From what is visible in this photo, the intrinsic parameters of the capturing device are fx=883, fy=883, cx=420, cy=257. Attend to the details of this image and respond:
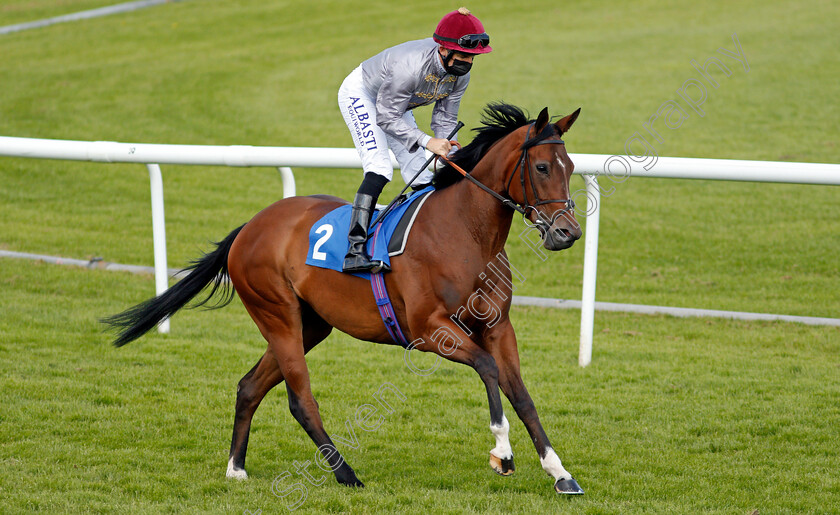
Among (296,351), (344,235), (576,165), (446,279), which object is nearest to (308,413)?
(296,351)

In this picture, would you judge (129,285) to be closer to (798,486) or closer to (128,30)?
(798,486)

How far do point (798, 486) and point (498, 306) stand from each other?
1.59 metres

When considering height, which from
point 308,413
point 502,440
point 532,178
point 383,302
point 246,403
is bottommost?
point 246,403

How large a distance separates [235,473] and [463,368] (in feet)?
7.39

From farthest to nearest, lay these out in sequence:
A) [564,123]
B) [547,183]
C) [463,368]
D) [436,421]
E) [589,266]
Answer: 1. [463,368]
2. [589,266]
3. [436,421]
4. [564,123]
5. [547,183]

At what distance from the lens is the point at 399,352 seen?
6598mm

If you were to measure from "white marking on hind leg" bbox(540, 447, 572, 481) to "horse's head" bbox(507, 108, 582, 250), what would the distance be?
92cm

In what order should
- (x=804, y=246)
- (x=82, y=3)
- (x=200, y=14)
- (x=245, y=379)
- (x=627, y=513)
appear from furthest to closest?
(x=82, y=3)
(x=200, y=14)
(x=804, y=246)
(x=245, y=379)
(x=627, y=513)

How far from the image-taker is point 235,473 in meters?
4.32

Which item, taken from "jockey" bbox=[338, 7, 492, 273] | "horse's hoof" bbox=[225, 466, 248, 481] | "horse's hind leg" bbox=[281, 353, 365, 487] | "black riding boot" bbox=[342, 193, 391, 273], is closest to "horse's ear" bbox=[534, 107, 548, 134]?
"jockey" bbox=[338, 7, 492, 273]

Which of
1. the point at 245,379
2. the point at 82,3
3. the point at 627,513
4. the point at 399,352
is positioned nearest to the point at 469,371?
the point at 399,352

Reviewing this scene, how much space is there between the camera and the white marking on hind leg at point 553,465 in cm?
388

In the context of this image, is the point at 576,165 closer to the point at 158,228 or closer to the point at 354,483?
the point at 354,483

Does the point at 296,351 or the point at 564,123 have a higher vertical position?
the point at 564,123
